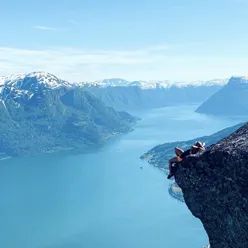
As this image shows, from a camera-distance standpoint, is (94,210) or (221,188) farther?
(94,210)

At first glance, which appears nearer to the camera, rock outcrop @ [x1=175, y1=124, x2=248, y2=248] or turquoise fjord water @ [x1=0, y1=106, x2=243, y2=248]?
rock outcrop @ [x1=175, y1=124, x2=248, y2=248]

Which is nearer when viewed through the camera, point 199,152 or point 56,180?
point 199,152

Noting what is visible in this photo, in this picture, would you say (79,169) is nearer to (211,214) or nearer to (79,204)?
(79,204)

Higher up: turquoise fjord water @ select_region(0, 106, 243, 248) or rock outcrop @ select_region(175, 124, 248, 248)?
rock outcrop @ select_region(175, 124, 248, 248)

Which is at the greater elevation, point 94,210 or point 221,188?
point 221,188

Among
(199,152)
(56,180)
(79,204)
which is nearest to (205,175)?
(199,152)
